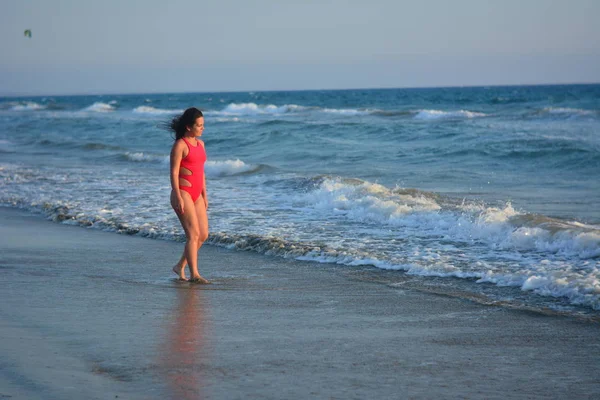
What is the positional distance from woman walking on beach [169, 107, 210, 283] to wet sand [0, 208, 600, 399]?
0.32m

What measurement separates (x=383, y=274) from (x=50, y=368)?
3424 millimetres

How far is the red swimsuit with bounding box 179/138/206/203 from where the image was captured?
20.3ft

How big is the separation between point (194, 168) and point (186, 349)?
225 cm

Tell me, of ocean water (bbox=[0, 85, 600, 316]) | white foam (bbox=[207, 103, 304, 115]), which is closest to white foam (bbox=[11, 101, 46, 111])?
white foam (bbox=[207, 103, 304, 115])

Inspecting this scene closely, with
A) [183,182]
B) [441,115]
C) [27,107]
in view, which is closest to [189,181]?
[183,182]

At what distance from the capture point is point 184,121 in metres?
6.07

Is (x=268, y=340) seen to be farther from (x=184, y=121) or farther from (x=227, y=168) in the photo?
(x=227, y=168)

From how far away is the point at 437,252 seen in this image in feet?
24.5

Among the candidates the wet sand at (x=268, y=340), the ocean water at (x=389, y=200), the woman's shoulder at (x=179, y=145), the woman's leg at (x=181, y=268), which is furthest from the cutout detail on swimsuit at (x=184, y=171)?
the ocean water at (x=389, y=200)

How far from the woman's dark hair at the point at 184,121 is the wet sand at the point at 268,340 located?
129 cm

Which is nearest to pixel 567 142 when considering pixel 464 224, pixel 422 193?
pixel 422 193

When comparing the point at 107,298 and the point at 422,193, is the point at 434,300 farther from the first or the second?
the point at 422,193

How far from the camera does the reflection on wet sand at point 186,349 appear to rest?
371 cm

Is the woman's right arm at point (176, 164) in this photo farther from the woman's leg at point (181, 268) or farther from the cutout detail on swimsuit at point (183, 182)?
the woman's leg at point (181, 268)
